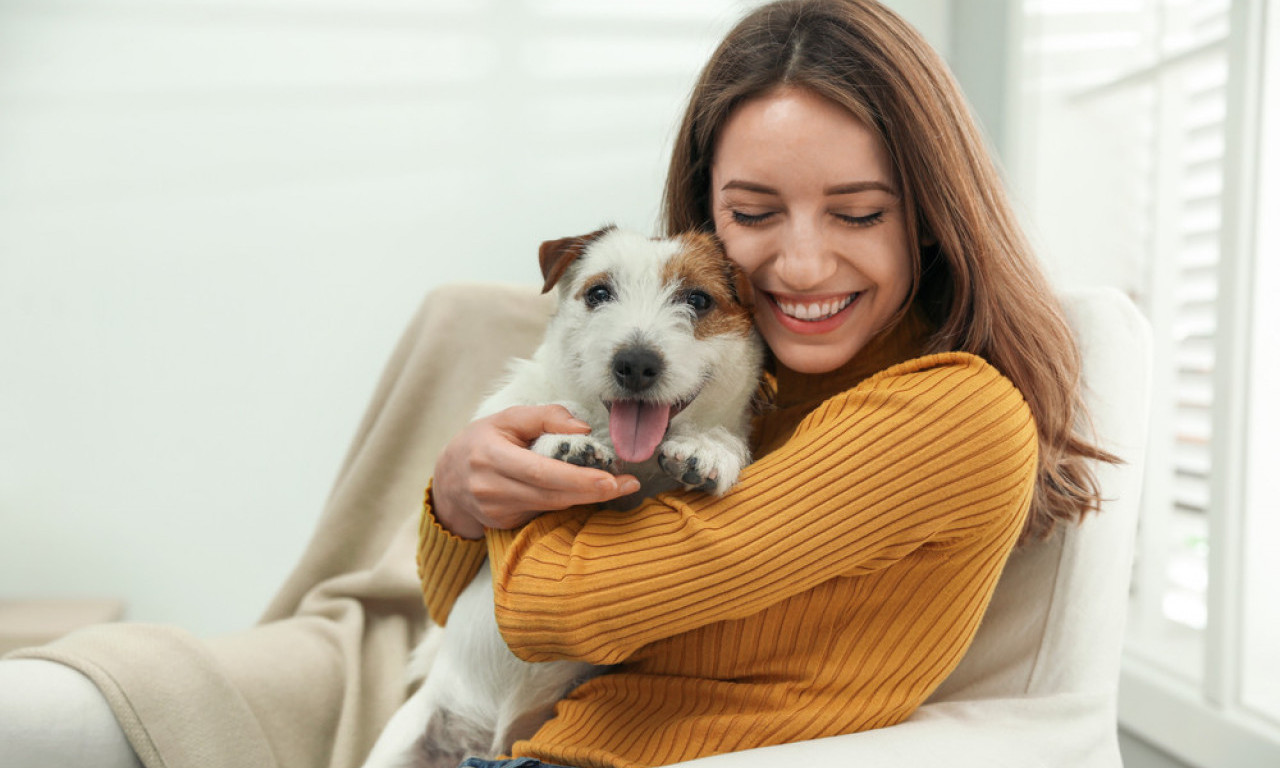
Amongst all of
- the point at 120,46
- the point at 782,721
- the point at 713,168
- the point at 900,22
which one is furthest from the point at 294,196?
the point at 782,721

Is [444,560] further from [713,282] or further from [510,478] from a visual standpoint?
[713,282]

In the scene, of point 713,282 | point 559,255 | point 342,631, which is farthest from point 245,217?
point 713,282

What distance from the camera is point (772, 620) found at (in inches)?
44.7

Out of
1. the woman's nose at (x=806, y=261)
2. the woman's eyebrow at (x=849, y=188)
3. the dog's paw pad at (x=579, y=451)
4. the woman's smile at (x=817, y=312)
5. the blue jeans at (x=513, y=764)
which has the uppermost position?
the woman's eyebrow at (x=849, y=188)

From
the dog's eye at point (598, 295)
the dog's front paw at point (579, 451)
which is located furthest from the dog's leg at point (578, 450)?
the dog's eye at point (598, 295)

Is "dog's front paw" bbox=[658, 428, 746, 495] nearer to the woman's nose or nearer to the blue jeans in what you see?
the woman's nose

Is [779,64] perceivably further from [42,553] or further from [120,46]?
[42,553]

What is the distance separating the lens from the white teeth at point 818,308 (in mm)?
1245

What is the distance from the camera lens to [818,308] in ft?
4.10

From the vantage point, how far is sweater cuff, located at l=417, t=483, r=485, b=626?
1335 mm

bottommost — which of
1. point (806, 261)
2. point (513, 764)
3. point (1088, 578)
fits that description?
point (513, 764)

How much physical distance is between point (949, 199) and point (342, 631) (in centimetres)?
145

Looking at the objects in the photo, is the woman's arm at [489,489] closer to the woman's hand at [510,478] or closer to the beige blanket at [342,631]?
the woman's hand at [510,478]

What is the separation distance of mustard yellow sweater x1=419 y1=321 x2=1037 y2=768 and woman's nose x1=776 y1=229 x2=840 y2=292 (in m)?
0.16
